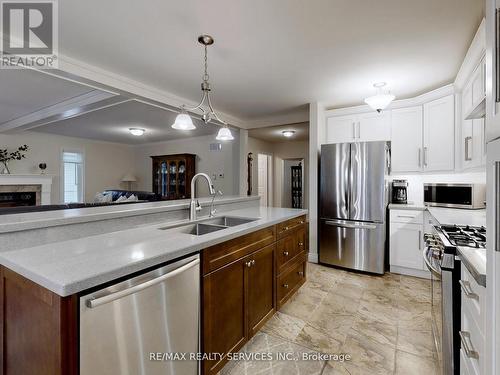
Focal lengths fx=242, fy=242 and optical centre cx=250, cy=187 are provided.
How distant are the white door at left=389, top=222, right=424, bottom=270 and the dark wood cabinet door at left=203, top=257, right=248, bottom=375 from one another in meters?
2.50

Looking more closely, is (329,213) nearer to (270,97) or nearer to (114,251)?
(270,97)

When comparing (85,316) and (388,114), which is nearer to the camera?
(85,316)

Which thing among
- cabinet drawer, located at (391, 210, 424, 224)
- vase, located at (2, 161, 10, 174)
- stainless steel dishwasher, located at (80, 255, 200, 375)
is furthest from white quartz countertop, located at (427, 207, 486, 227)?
vase, located at (2, 161, 10, 174)

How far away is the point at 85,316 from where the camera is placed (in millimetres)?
877

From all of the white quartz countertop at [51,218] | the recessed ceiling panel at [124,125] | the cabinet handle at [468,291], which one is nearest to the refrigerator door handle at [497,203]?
the cabinet handle at [468,291]

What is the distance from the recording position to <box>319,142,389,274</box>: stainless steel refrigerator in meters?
3.18

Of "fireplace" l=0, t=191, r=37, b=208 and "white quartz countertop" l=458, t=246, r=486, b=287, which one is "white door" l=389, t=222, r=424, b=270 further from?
"fireplace" l=0, t=191, r=37, b=208

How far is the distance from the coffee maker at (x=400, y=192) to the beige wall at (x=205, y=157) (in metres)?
3.26

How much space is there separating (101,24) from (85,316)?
7.00ft

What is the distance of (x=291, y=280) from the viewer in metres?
2.48

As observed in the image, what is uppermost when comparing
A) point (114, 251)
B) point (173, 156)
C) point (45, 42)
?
point (45, 42)

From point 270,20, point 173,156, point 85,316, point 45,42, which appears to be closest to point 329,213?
point 270,20

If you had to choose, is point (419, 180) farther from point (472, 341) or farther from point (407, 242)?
point (472, 341)

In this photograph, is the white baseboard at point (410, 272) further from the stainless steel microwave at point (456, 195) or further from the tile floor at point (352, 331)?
the stainless steel microwave at point (456, 195)
